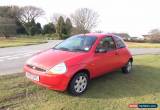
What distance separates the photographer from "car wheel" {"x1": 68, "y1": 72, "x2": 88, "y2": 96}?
5.57 m

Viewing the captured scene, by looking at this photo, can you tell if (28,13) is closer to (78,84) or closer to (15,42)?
(15,42)

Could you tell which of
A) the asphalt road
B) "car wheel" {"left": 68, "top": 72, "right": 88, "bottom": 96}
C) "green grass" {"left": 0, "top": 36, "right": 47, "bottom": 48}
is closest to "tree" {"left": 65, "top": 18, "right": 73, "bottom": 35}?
"green grass" {"left": 0, "top": 36, "right": 47, "bottom": 48}

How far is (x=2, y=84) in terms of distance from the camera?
6305mm

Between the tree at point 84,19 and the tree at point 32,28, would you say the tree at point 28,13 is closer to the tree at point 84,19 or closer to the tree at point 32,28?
the tree at point 32,28

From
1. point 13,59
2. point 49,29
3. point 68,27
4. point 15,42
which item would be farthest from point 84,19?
point 13,59

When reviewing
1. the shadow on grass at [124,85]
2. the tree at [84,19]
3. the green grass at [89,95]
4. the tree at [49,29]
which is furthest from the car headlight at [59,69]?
the tree at [49,29]

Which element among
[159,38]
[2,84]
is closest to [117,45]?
[2,84]

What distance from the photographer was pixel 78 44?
264 inches

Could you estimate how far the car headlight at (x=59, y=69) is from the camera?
210 inches

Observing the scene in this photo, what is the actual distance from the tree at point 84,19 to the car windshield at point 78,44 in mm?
57909

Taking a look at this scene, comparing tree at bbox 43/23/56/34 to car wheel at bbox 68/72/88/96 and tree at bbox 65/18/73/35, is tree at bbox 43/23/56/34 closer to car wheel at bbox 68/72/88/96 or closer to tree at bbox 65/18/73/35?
tree at bbox 65/18/73/35

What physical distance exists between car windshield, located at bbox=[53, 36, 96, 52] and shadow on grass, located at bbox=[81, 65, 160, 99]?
1.16 m

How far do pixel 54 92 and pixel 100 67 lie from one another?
156 cm

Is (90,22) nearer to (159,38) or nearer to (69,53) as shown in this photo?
(159,38)
